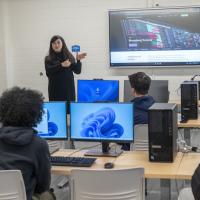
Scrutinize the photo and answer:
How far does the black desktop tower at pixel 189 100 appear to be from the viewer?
4.53 metres

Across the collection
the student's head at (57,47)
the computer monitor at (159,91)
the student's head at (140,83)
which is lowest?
the computer monitor at (159,91)

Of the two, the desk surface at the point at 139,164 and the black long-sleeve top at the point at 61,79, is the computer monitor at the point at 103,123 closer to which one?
the desk surface at the point at 139,164

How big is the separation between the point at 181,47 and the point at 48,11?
2350 mm

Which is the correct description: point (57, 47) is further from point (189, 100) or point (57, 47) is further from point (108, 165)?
point (108, 165)

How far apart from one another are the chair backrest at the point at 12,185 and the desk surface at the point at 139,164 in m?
→ 0.43

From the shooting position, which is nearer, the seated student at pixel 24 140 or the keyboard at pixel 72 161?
the seated student at pixel 24 140

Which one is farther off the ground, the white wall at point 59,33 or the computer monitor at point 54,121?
the white wall at point 59,33

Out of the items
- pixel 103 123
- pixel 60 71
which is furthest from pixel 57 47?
pixel 103 123

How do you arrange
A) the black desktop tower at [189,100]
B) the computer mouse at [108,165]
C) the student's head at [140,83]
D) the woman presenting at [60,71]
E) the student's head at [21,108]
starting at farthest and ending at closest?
the woman presenting at [60,71] < the black desktop tower at [189,100] < the student's head at [140,83] < the computer mouse at [108,165] < the student's head at [21,108]

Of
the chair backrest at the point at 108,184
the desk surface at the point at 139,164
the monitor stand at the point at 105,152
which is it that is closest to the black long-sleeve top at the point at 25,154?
the chair backrest at the point at 108,184

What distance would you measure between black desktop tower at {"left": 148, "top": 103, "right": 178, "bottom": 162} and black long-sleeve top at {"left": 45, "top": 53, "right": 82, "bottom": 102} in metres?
3.04

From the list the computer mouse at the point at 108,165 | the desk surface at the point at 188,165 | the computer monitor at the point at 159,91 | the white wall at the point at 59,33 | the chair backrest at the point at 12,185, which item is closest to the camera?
the chair backrest at the point at 12,185

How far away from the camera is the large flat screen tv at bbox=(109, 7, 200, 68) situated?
266 inches

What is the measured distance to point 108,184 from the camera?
243 cm
